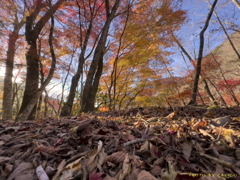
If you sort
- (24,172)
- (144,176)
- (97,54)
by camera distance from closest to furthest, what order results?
1. (144,176)
2. (24,172)
3. (97,54)

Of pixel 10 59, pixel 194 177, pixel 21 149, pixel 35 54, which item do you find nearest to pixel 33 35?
pixel 35 54

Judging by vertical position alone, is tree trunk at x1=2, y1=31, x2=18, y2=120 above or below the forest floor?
above

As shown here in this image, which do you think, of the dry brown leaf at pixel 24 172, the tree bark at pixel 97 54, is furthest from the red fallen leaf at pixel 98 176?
the tree bark at pixel 97 54

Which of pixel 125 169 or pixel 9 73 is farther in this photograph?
pixel 9 73

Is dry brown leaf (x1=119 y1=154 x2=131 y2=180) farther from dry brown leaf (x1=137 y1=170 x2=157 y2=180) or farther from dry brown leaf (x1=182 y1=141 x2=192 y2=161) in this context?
dry brown leaf (x1=182 y1=141 x2=192 y2=161)

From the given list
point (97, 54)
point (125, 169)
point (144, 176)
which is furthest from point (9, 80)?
point (144, 176)

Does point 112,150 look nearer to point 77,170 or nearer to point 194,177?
point 77,170

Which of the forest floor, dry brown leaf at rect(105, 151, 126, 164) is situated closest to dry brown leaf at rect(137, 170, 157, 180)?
the forest floor

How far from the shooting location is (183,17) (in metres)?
6.48

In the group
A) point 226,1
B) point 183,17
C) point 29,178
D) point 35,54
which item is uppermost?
point 226,1

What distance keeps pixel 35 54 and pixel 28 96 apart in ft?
6.60

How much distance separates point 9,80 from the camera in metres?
6.48

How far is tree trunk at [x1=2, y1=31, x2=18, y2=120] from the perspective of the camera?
6.06 metres

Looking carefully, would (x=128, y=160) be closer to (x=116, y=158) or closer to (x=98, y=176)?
(x=116, y=158)
